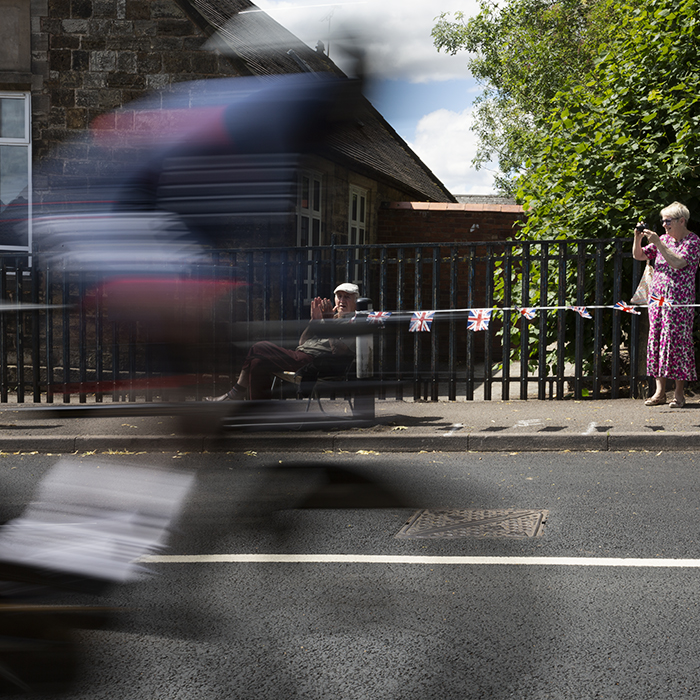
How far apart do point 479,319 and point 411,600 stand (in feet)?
18.3

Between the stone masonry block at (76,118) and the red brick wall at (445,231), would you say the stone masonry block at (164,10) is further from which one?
the red brick wall at (445,231)

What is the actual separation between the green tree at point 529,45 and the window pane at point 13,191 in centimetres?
1343

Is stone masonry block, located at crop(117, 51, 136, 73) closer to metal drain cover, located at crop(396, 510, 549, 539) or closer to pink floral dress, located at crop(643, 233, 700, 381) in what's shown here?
pink floral dress, located at crop(643, 233, 700, 381)

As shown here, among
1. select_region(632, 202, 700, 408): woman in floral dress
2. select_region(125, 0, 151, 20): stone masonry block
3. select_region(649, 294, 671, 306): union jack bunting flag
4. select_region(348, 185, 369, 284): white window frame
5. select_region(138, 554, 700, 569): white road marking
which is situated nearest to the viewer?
select_region(138, 554, 700, 569): white road marking

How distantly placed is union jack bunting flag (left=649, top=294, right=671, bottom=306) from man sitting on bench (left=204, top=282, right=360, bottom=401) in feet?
14.2

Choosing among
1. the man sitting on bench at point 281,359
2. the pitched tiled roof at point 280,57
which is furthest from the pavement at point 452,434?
the pitched tiled roof at point 280,57

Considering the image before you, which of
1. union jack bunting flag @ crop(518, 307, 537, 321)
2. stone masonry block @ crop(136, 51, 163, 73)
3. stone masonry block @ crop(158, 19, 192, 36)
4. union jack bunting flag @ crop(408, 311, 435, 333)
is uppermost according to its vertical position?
stone masonry block @ crop(158, 19, 192, 36)

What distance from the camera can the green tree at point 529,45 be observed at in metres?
23.9

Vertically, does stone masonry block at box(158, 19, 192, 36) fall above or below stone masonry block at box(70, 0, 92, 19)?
below

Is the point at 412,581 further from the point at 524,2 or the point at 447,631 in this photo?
the point at 524,2

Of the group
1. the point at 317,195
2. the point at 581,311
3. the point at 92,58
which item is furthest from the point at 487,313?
the point at 92,58

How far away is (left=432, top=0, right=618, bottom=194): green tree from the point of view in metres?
23.9

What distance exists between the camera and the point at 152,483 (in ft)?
20.7

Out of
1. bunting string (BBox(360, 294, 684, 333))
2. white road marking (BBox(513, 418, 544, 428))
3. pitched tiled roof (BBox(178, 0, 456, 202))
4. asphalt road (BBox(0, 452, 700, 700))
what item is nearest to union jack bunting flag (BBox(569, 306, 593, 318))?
bunting string (BBox(360, 294, 684, 333))
